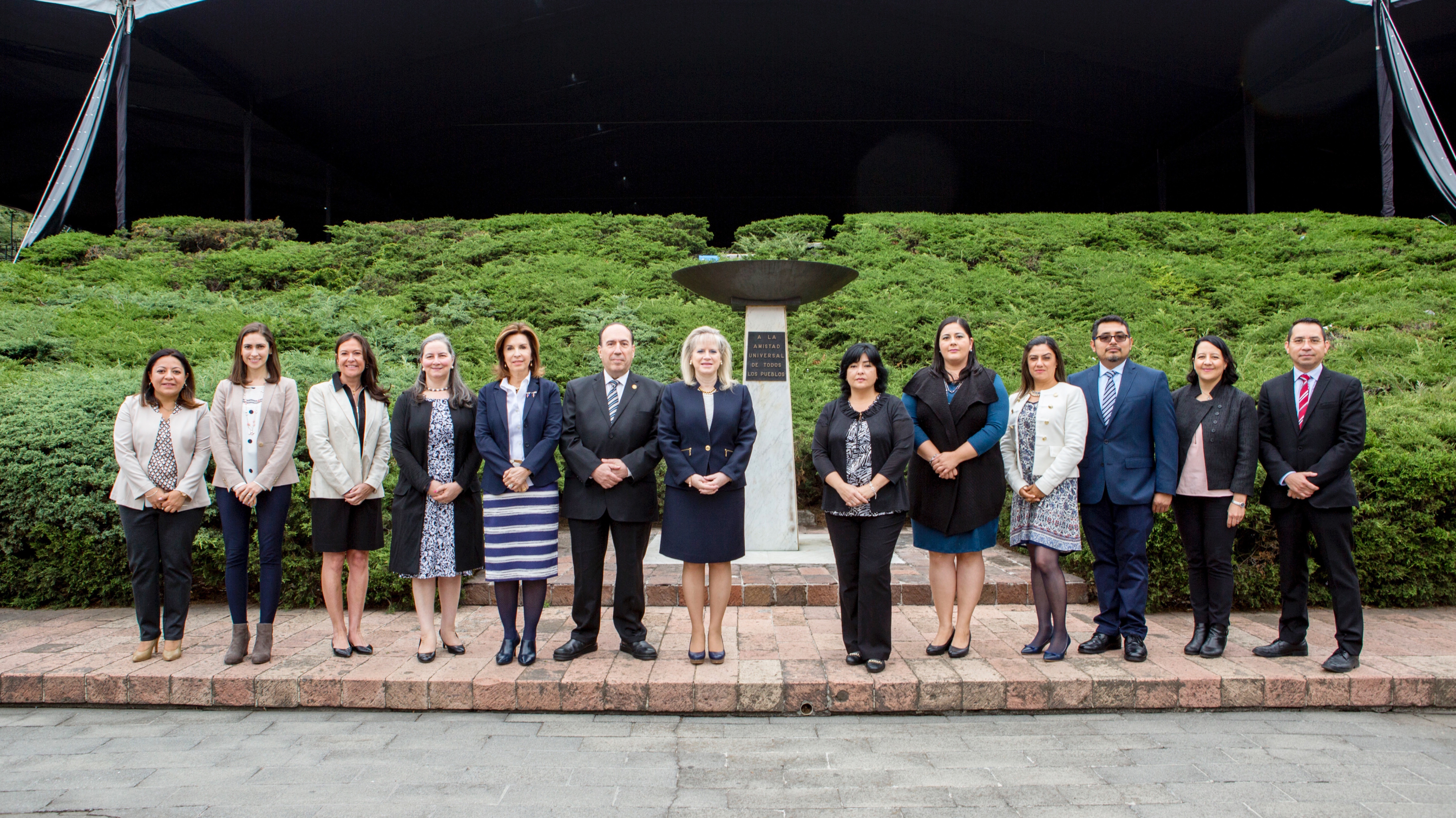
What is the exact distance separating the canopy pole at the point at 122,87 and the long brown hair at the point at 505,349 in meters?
13.8

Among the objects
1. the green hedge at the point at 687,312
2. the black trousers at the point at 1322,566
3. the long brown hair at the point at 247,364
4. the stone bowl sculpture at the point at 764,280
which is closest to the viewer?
the black trousers at the point at 1322,566

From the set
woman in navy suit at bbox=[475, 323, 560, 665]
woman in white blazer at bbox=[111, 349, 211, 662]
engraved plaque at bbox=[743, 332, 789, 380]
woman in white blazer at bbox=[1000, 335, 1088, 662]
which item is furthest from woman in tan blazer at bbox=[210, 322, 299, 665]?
woman in white blazer at bbox=[1000, 335, 1088, 662]

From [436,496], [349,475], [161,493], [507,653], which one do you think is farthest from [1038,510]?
[161,493]

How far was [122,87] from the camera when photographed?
46.8ft

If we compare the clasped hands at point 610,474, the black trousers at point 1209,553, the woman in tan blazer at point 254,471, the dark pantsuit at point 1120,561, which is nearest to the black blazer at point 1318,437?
the black trousers at point 1209,553

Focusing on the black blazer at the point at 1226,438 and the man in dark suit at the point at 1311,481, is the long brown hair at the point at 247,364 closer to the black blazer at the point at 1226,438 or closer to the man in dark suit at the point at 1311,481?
the black blazer at the point at 1226,438

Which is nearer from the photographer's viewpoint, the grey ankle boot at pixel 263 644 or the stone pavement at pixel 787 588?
the grey ankle boot at pixel 263 644

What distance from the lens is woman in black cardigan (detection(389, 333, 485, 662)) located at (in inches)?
154

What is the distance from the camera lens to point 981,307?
32.2ft

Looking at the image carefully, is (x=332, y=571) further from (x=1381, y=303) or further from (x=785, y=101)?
(x=785, y=101)

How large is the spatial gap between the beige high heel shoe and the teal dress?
3.78 metres

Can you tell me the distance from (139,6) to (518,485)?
15.8 metres

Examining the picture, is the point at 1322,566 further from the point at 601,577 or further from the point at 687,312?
the point at 687,312

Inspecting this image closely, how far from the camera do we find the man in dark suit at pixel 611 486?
3.88 m
